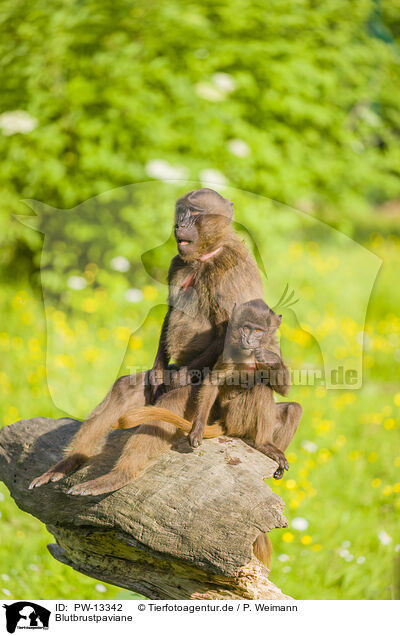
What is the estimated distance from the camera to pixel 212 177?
293cm

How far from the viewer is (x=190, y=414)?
2168 mm

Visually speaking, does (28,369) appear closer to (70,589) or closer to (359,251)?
(70,589)

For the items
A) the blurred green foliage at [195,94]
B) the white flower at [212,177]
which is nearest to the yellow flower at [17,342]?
the blurred green foliage at [195,94]

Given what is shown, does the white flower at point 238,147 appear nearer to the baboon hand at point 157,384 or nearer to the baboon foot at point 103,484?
the baboon hand at point 157,384

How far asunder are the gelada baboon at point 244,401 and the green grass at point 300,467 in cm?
38

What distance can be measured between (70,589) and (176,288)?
1.77m

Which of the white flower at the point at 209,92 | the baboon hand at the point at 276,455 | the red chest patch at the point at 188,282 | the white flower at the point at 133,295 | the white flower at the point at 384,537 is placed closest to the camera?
the red chest patch at the point at 188,282

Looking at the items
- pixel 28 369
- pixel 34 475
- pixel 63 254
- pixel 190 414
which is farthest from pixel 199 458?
pixel 28 369

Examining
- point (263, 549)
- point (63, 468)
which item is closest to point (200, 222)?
point (63, 468)

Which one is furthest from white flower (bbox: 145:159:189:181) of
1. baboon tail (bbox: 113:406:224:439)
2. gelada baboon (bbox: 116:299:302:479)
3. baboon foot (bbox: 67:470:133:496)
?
baboon foot (bbox: 67:470:133:496)

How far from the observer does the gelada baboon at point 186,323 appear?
2.05 m

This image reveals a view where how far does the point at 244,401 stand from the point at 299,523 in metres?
1.47

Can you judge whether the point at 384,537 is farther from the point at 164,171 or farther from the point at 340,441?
the point at 164,171
